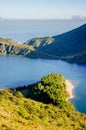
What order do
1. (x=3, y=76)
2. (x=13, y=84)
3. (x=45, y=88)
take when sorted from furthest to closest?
(x=3, y=76) → (x=13, y=84) → (x=45, y=88)

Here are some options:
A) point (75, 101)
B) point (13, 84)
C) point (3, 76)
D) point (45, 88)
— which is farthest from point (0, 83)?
point (45, 88)

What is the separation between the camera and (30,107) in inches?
2072

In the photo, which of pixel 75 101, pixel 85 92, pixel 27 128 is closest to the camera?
pixel 27 128

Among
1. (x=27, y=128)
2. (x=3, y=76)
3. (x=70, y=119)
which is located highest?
(x=27, y=128)

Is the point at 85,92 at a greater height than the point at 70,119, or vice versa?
the point at 70,119

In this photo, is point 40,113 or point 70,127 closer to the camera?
point 70,127

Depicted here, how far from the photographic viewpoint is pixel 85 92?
131 meters

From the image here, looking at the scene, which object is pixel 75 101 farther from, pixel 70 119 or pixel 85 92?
pixel 70 119

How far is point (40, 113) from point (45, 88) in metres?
44.6

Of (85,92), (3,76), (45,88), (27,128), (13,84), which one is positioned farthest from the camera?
(3,76)

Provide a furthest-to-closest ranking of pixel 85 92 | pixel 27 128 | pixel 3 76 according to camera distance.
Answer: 1. pixel 3 76
2. pixel 85 92
3. pixel 27 128

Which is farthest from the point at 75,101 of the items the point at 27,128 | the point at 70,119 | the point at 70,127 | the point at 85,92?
the point at 27,128

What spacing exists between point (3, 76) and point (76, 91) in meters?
58.0

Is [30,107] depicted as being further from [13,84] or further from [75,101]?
[13,84]
